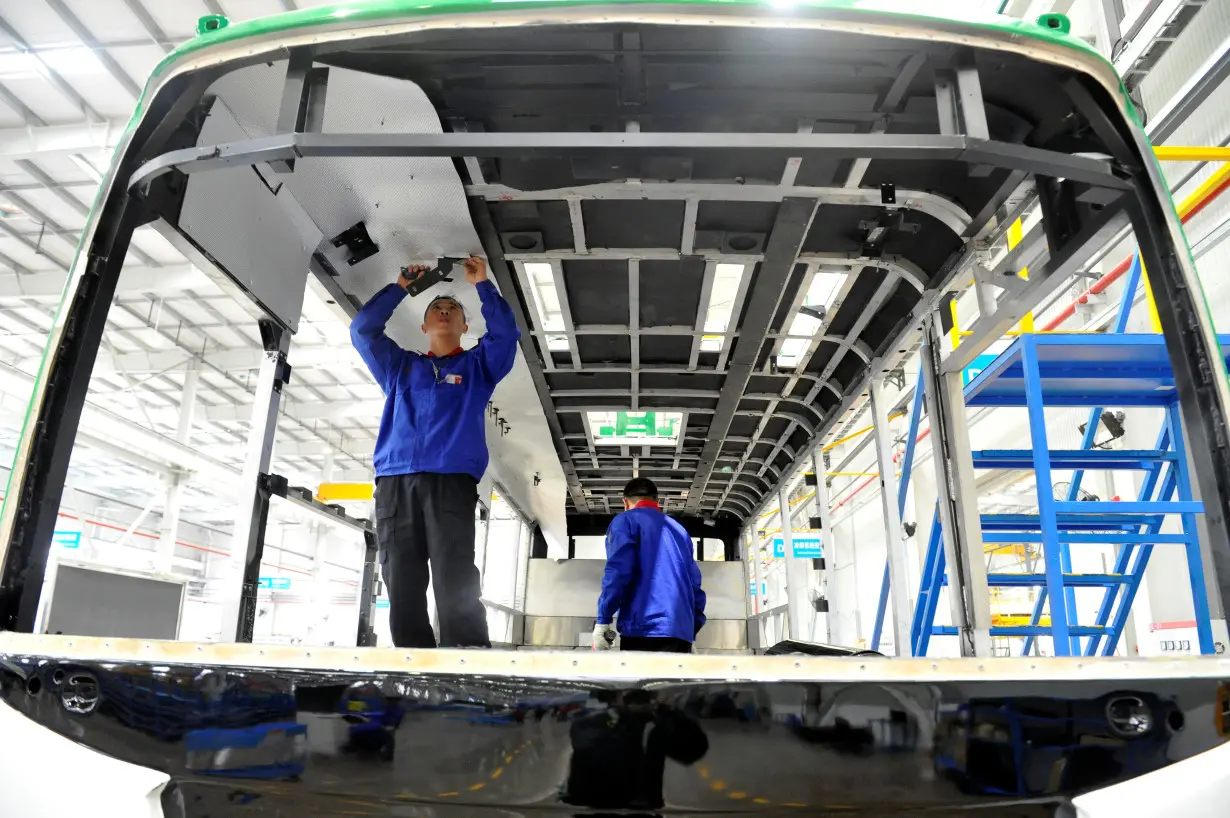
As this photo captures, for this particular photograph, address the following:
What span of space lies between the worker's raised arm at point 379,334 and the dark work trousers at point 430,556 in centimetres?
54

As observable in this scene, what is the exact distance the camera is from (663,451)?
7203 mm

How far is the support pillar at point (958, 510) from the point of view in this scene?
3.47 metres

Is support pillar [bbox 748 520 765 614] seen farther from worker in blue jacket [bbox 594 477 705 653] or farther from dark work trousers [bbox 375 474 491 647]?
dark work trousers [bbox 375 474 491 647]

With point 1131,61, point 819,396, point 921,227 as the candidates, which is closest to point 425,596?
point 921,227

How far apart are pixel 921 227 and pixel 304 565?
34.7 meters

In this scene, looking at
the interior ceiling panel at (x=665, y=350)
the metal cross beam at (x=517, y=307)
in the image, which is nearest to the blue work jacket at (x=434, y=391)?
the metal cross beam at (x=517, y=307)

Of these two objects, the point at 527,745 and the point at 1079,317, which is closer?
the point at 527,745

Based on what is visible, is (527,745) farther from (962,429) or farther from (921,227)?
(921,227)

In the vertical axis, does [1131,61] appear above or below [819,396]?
above

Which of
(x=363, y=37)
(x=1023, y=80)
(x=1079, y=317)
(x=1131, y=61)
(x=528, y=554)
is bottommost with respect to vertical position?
(x=528, y=554)

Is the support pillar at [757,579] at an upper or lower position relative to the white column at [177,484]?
lower

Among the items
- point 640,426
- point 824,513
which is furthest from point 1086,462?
point 640,426

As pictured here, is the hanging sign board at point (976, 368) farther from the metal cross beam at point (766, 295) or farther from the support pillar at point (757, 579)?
the support pillar at point (757, 579)

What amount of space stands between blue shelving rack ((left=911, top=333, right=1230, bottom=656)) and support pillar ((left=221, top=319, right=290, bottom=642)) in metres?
3.38
